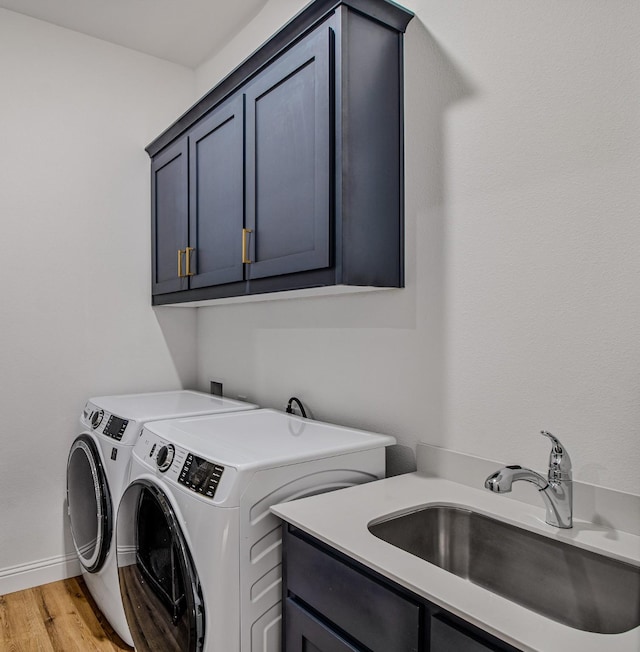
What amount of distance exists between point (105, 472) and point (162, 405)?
40cm

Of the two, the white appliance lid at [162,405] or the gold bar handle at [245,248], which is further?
the white appliance lid at [162,405]

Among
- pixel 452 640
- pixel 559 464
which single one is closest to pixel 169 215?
pixel 559 464

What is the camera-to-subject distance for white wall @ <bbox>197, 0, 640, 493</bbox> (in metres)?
1.17

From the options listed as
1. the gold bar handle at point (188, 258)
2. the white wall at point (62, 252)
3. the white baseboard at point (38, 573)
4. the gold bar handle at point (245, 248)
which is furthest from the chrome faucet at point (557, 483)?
the white baseboard at point (38, 573)

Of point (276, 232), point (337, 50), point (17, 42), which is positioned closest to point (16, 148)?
point (17, 42)

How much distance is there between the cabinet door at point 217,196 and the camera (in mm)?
2006

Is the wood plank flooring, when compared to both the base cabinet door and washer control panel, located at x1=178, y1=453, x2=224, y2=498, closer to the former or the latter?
washer control panel, located at x1=178, y1=453, x2=224, y2=498

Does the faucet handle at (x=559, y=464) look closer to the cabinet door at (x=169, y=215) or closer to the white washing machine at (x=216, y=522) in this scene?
the white washing machine at (x=216, y=522)

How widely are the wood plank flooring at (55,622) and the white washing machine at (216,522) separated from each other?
484 mm

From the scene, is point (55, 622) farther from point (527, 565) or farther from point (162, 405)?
point (527, 565)

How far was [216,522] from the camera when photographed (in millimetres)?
1271

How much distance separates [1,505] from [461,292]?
2328mm

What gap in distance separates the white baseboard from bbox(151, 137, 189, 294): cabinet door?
56.4 inches

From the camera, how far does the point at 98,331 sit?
270cm
